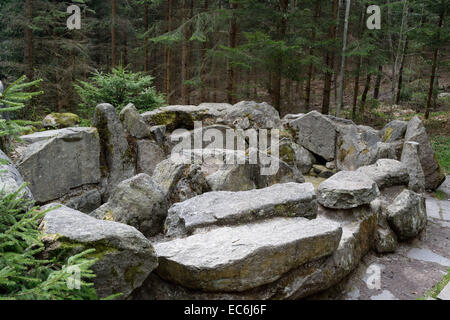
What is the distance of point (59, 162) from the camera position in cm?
537

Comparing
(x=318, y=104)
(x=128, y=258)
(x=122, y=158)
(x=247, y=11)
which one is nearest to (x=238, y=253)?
(x=128, y=258)

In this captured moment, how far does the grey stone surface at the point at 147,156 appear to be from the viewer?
7.00 m

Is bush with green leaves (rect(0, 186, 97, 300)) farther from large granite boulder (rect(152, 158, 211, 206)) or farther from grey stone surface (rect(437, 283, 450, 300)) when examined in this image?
grey stone surface (rect(437, 283, 450, 300))

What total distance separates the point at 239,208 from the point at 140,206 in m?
Answer: 1.32

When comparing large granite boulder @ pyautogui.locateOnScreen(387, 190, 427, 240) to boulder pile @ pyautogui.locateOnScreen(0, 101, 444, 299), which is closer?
boulder pile @ pyautogui.locateOnScreen(0, 101, 444, 299)

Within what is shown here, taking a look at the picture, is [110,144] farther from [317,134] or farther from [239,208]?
[317,134]

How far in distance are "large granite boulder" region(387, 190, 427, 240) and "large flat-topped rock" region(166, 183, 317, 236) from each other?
1.62 metres

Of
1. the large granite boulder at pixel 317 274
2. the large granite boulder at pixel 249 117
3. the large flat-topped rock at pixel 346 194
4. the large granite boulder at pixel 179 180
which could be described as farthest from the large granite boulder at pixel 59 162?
the large flat-topped rock at pixel 346 194

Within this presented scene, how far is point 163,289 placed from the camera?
3123 millimetres

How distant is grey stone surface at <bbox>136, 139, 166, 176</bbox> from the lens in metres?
7.00

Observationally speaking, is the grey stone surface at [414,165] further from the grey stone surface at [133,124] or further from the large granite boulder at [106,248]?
the large granite boulder at [106,248]

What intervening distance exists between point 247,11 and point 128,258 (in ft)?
37.7

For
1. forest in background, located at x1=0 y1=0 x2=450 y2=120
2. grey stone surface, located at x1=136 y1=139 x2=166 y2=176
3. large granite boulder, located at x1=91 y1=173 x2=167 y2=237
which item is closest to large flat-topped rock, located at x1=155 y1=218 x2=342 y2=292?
large granite boulder, located at x1=91 y1=173 x2=167 y2=237

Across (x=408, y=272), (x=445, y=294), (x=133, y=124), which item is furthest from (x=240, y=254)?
(x=133, y=124)
